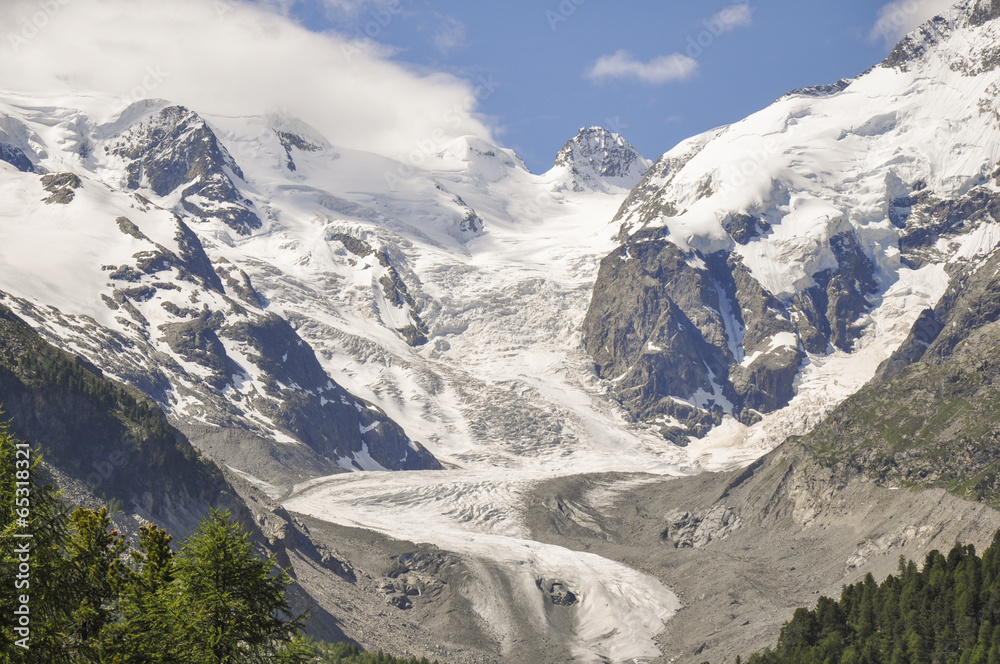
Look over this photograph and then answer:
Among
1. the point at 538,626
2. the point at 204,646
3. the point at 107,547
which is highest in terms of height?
the point at 107,547

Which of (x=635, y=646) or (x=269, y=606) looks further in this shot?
(x=635, y=646)

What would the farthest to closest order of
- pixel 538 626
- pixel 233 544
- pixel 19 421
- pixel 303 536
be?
1. pixel 303 536
2. pixel 538 626
3. pixel 19 421
4. pixel 233 544

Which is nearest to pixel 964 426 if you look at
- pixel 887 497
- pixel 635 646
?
pixel 887 497

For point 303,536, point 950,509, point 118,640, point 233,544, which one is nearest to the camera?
point 118,640

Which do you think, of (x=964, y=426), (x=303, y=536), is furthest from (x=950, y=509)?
(x=303, y=536)

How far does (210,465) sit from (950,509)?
117 metres

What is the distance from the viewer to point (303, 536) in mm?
193250

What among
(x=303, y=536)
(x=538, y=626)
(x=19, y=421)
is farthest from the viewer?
(x=303, y=536)

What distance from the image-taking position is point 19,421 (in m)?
153

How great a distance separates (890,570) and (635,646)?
39409mm

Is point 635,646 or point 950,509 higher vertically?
point 950,509

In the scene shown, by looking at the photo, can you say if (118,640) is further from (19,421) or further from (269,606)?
(19,421)

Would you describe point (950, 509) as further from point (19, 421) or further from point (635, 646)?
point (19, 421)

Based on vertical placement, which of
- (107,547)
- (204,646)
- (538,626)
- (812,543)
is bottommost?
(538,626)
